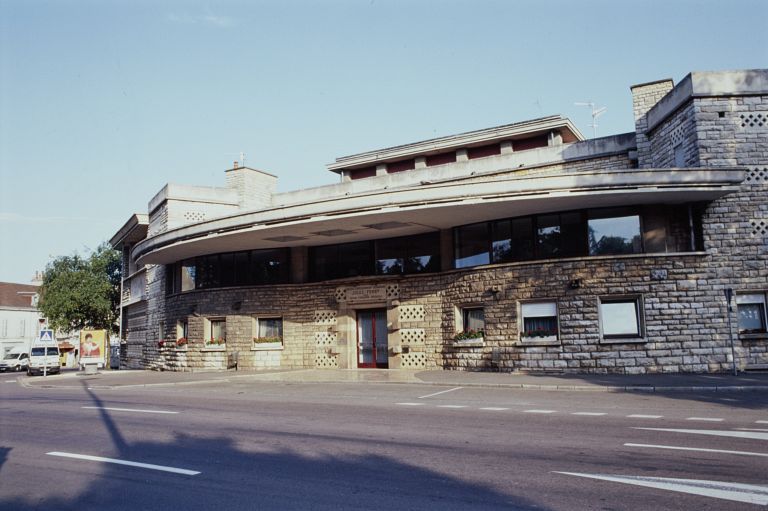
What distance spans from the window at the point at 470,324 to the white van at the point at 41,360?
24859mm

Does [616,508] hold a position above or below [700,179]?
below

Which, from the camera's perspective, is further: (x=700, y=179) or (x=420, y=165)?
(x=420, y=165)

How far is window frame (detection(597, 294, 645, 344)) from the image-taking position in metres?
18.8

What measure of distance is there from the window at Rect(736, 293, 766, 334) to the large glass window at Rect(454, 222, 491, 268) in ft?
25.8

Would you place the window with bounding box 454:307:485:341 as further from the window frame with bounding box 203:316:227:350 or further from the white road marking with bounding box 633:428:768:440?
the white road marking with bounding box 633:428:768:440

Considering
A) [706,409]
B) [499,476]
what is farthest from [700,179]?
[499,476]

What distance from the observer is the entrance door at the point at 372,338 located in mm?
23750

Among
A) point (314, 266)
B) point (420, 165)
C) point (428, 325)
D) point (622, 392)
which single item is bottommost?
point (622, 392)

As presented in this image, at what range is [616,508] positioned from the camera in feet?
16.7

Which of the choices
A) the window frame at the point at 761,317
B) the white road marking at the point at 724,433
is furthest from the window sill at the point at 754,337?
the white road marking at the point at 724,433

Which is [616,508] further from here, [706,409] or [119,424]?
[119,424]

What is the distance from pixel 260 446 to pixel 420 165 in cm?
2870

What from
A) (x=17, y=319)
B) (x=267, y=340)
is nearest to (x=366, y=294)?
(x=267, y=340)

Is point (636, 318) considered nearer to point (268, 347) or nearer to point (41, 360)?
point (268, 347)
